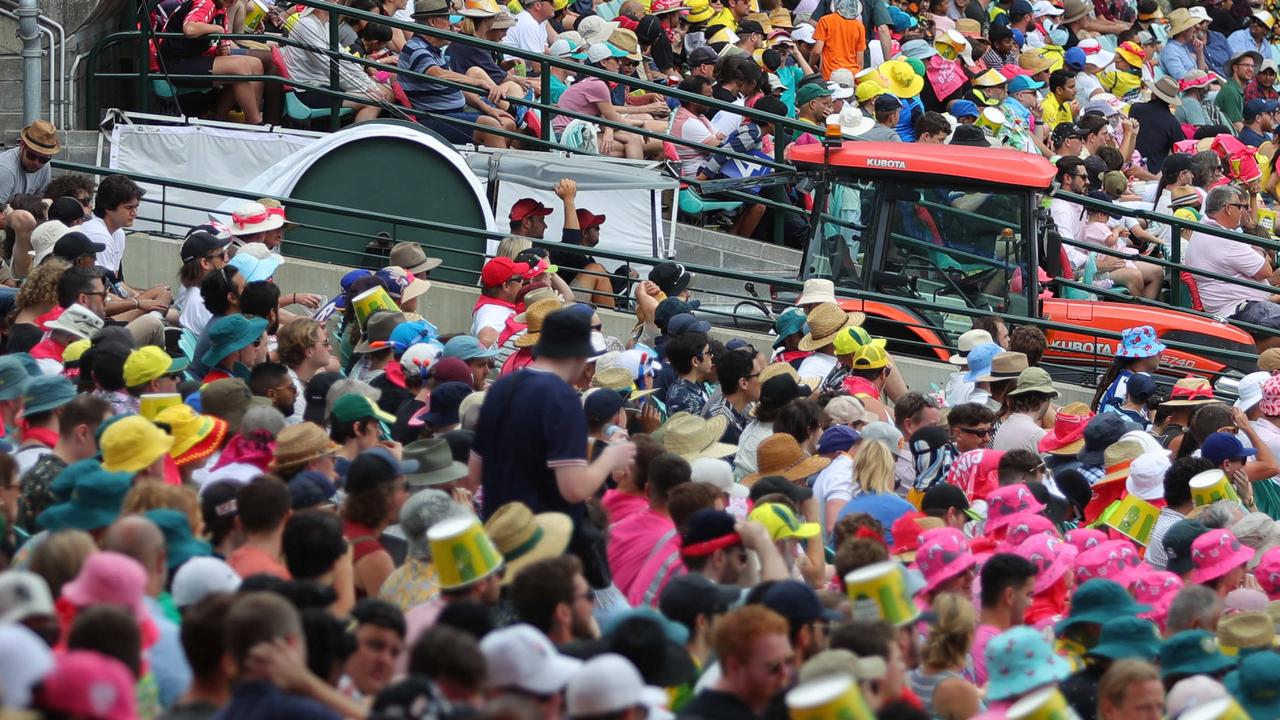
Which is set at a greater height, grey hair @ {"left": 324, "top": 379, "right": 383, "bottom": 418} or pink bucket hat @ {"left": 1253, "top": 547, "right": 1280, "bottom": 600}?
grey hair @ {"left": 324, "top": 379, "right": 383, "bottom": 418}

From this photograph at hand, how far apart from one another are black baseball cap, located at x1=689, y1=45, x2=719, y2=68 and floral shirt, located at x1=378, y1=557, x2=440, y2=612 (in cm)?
1133

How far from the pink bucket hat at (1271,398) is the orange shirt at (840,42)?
9.38 meters

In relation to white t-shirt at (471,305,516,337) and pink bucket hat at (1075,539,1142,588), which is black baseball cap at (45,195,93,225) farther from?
pink bucket hat at (1075,539,1142,588)

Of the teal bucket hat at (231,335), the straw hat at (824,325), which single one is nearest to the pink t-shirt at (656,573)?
the teal bucket hat at (231,335)

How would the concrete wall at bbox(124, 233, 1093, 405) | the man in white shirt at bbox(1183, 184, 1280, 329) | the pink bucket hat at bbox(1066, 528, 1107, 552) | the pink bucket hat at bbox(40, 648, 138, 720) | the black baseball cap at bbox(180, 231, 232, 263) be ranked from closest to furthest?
the pink bucket hat at bbox(40, 648, 138, 720) → the pink bucket hat at bbox(1066, 528, 1107, 552) → the black baseball cap at bbox(180, 231, 232, 263) → the concrete wall at bbox(124, 233, 1093, 405) → the man in white shirt at bbox(1183, 184, 1280, 329)

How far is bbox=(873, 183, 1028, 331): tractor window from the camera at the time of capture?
39.8 feet

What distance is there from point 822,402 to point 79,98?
7706 millimetres

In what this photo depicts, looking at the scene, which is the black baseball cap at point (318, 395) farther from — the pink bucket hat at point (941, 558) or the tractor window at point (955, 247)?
the tractor window at point (955, 247)

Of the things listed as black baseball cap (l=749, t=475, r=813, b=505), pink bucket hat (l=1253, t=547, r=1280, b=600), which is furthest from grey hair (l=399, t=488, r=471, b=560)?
pink bucket hat (l=1253, t=547, r=1280, b=600)

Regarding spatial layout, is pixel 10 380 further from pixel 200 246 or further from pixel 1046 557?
pixel 1046 557

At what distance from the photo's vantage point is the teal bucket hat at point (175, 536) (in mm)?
5656

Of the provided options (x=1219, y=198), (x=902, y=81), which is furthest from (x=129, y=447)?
(x=902, y=81)

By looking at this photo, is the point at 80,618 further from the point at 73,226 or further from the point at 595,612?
the point at 73,226

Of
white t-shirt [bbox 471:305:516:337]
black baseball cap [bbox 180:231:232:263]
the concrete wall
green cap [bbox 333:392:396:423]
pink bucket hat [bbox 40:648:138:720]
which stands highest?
pink bucket hat [bbox 40:648:138:720]
